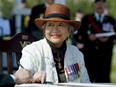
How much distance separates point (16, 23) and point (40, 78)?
23.5 feet

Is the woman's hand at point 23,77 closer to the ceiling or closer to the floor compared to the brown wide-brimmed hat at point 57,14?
closer to the floor

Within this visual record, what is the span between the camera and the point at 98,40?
34.9 ft

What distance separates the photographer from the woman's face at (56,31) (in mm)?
5039

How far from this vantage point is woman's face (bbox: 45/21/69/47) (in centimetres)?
504

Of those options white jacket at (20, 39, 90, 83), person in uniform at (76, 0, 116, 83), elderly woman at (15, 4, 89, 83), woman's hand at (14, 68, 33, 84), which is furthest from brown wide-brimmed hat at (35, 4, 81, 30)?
person in uniform at (76, 0, 116, 83)

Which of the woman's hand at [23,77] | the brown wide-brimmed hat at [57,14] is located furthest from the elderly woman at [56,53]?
the woman's hand at [23,77]

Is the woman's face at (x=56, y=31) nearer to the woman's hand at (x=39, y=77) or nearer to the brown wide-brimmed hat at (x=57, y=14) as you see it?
the brown wide-brimmed hat at (x=57, y=14)

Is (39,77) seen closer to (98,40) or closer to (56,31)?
(56,31)

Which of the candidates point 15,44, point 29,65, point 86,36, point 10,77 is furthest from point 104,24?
point 10,77

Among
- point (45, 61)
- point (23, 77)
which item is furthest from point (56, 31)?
point (23, 77)

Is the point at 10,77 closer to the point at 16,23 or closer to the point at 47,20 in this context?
the point at 47,20

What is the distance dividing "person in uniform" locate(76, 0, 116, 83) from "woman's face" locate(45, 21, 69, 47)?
17.5 ft

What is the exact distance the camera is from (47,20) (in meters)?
5.00

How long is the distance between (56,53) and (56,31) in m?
0.18
